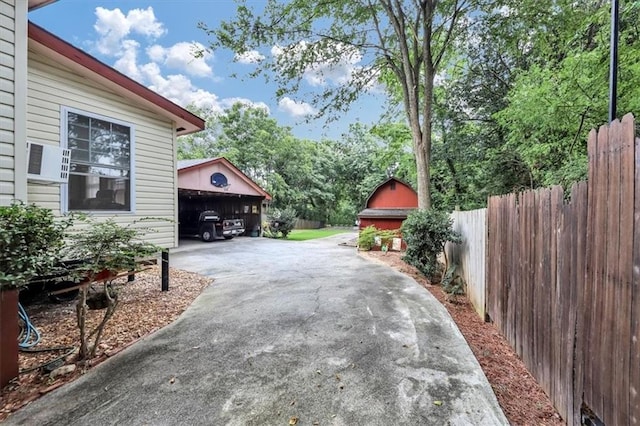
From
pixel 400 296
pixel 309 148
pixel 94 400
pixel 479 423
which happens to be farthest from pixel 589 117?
pixel 309 148

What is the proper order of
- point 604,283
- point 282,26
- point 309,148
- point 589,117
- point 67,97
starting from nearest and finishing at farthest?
1. point 604,283
2. point 67,97
3. point 589,117
4. point 282,26
5. point 309,148

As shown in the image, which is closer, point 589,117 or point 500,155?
point 589,117

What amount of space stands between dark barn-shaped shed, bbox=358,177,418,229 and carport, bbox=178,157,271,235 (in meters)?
6.24

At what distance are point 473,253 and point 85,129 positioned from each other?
22.0ft

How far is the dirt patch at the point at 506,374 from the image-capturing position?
7.69 ft

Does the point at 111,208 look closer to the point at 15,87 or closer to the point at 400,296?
the point at 15,87

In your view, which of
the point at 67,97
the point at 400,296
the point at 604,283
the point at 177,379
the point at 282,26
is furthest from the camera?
the point at 282,26

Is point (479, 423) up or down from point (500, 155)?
down

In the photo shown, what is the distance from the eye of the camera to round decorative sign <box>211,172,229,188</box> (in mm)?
13114

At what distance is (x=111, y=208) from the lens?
5270 millimetres

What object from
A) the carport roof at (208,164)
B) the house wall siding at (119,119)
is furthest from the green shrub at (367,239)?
the carport roof at (208,164)

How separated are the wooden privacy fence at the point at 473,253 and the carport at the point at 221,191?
9.80 meters

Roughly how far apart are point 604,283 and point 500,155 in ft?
31.4

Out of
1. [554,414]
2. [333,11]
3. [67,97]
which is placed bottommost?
[554,414]
